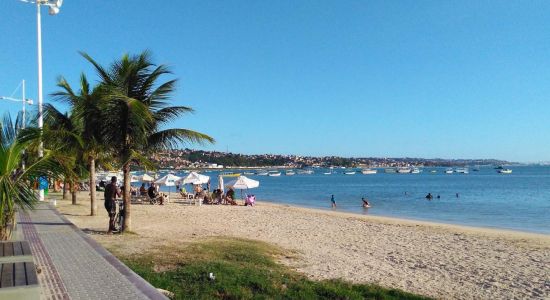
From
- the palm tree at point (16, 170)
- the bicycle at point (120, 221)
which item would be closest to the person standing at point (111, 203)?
the bicycle at point (120, 221)

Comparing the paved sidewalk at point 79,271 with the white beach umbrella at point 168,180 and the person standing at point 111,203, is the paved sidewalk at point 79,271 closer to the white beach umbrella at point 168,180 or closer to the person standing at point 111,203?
the person standing at point 111,203

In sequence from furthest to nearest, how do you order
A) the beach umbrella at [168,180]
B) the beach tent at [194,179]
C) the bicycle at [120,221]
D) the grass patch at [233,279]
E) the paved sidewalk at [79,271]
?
1. the beach umbrella at [168,180]
2. the beach tent at [194,179]
3. the bicycle at [120,221]
4. the grass patch at [233,279]
5. the paved sidewalk at [79,271]

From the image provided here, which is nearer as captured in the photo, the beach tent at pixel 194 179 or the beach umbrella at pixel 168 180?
the beach tent at pixel 194 179

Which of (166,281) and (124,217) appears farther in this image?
(124,217)

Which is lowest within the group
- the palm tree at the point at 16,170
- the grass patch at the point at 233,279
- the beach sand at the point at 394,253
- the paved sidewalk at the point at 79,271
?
the beach sand at the point at 394,253

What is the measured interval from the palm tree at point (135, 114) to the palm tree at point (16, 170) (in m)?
4.93

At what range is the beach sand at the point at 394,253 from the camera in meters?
8.73

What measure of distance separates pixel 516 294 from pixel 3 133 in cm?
849

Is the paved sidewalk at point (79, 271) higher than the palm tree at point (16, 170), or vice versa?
the palm tree at point (16, 170)

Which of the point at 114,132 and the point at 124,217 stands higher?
the point at 114,132

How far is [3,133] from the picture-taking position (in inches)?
260

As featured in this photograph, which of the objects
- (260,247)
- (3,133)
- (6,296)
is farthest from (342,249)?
(6,296)

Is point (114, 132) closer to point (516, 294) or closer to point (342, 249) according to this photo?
point (342, 249)

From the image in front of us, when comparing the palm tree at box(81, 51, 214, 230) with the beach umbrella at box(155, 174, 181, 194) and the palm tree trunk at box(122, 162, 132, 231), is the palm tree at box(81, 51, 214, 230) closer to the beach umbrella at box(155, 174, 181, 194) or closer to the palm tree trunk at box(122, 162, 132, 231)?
the palm tree trunk at box(122, 162, 132, 231)
